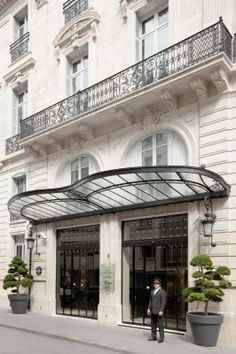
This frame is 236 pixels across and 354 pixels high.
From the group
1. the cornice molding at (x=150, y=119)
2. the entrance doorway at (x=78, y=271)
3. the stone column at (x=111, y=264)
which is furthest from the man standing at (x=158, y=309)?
the cornice molding at (x=150, y=119)

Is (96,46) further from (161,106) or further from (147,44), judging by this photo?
(161,106)

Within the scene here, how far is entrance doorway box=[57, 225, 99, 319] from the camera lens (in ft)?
57.4

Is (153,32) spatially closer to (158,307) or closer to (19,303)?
(158,307)

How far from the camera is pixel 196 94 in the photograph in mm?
14117

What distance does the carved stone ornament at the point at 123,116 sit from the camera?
52.2ft

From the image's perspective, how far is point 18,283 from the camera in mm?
19234

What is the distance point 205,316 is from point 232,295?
107 cm

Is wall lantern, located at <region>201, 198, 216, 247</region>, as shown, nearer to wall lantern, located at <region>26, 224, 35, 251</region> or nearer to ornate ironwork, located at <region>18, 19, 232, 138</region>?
ornate ironwork, located at <region>18, 19, 232, 138</region>

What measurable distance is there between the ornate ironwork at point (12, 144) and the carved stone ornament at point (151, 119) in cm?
802

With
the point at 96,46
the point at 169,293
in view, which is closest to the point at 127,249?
the point at 169,293

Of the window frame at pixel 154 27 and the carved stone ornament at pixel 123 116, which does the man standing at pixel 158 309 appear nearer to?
the carved stone ornament at pixel 123 116

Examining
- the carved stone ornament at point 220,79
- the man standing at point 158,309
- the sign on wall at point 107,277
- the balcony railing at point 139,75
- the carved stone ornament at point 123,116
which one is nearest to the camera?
the man standing at point 158,309

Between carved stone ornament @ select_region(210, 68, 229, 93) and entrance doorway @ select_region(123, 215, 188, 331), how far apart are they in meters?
A: 3.78

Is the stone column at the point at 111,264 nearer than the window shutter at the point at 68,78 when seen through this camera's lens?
Yes
